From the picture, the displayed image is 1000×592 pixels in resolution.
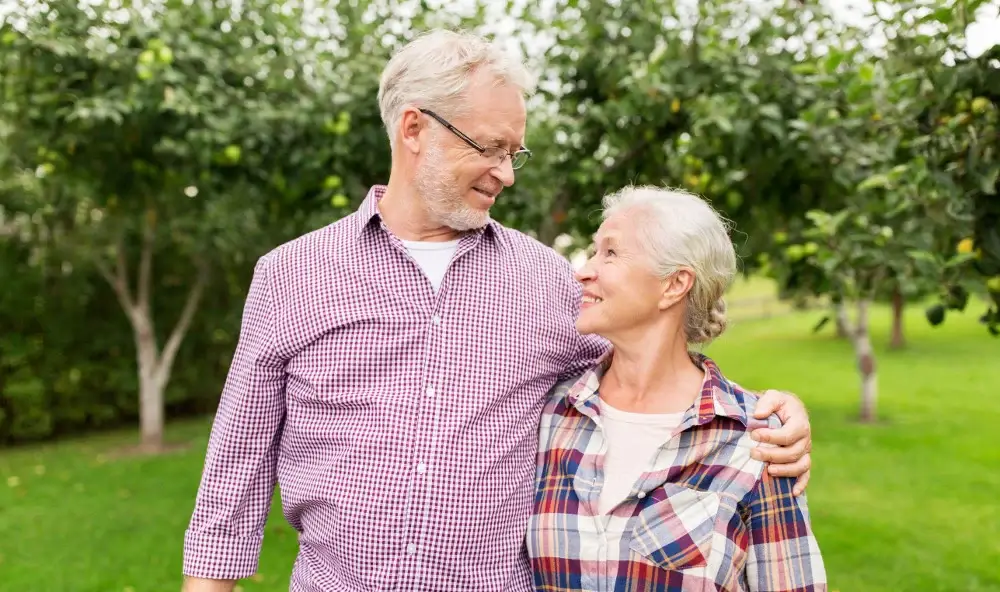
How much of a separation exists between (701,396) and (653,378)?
119mm

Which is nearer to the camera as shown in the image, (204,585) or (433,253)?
(204,585)

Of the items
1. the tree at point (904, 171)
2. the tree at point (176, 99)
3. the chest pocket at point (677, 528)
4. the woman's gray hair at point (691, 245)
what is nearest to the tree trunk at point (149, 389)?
the tree at point (176, 99)

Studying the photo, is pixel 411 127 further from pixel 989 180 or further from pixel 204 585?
pixel 989 180

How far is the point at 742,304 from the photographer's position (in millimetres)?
34906

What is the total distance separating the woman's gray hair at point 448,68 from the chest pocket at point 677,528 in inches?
36.1

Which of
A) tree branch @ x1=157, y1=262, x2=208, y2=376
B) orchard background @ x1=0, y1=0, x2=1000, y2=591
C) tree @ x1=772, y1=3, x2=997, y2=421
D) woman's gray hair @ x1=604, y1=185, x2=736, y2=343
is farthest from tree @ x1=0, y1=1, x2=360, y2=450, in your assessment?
tree branch @ x1=157, y1=262, x2=208, y2=376

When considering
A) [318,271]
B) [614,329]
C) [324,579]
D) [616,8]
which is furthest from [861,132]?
[324,579]

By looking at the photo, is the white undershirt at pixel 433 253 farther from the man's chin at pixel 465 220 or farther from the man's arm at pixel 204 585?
the man's arm at pixel 204 585

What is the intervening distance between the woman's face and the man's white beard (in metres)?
0.28

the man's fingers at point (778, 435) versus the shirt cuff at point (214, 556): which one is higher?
the man's fingers at point (778, 435)

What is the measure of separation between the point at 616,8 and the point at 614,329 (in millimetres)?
2866

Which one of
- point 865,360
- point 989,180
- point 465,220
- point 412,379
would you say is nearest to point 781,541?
point 412,379

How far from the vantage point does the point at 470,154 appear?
2.00 m

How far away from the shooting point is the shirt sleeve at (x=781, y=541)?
→ 178 cm
